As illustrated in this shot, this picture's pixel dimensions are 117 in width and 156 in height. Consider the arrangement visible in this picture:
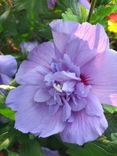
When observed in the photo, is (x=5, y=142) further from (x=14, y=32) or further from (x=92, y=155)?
(x=14, y=32)

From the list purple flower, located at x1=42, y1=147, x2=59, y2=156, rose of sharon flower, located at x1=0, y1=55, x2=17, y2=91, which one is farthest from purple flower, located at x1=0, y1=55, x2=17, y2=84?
purple flower, located at x1=42, y1=147, x2=59, y2=156

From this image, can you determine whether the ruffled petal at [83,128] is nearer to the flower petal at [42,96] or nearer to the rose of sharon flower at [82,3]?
the flower petal at [42,96]

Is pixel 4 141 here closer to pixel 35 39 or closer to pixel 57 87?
pixel 57 87

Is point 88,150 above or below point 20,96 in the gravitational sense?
below

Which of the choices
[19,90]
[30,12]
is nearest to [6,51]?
[30,12]

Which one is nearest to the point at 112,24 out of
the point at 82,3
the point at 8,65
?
the point at 82,3

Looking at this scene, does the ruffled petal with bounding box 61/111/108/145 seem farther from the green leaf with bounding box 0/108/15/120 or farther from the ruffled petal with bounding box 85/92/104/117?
the green leaf with bounding box 0/108/15/120
